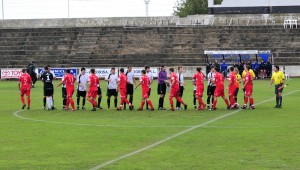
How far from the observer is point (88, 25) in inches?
3034

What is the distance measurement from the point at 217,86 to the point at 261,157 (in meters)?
14.4

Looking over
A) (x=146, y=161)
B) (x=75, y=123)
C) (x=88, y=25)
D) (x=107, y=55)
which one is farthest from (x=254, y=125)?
(x=88, y=25)

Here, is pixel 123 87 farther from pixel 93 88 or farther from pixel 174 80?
pixel 174 80

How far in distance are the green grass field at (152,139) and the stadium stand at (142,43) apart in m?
35.9

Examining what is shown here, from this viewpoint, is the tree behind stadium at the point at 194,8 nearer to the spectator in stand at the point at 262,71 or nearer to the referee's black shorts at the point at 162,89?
the spectator in stand at the point at 262,71

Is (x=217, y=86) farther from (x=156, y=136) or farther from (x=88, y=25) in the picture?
(x=88, y=25)

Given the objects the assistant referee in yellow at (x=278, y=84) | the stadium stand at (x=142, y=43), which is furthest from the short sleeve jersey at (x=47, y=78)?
the stadium stand at (x=142, y=43)

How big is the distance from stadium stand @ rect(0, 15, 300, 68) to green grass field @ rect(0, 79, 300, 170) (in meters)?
35.9

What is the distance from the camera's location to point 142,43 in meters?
70.0

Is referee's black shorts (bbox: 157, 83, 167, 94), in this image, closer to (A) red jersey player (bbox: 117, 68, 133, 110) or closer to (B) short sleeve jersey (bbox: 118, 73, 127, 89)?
(A) red jersey player (bbox: 117, 68, 133, 110)

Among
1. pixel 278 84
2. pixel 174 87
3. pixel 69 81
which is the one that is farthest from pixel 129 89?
pixel 278 84

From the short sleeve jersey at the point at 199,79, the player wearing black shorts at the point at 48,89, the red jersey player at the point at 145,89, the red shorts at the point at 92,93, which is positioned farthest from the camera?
the player wearing black shorts at the point at 48,89

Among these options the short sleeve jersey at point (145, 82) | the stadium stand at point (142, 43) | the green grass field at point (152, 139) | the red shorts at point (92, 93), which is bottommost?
the green grass field at point (152, 139)

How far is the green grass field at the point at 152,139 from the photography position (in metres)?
15.4
